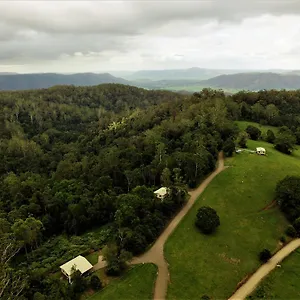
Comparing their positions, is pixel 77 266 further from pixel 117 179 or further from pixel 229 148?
pixel 229 148

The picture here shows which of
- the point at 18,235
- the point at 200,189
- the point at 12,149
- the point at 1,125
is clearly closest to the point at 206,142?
the point at 200,189

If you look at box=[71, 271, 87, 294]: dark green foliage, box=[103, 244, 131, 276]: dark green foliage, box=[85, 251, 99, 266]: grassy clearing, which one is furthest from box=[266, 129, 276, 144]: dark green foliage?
box=[71, 271, 87, 294]: dark green foliage

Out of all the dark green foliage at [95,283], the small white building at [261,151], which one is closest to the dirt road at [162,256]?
the dark green foliage at [95,283]

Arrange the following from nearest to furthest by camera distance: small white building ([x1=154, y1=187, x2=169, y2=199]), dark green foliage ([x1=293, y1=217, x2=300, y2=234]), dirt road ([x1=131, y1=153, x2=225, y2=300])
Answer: dirt road ([x1=131, y1=153, x2=225, y2=300]) < dark green foliage ([x1=293, y1=217, x2=300, y2=234]) < small white building ([x1=154, y1=187, x2=169, y2=199])

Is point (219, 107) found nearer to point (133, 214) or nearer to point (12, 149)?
point (133, 214)

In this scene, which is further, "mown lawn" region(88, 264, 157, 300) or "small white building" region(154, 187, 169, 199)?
"small white building" region(154, 187, 169, 199)

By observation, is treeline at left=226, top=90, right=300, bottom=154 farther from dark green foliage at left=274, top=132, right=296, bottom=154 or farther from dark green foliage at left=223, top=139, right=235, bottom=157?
dark green foliage at left=223, top=139, right=235, bottom=157

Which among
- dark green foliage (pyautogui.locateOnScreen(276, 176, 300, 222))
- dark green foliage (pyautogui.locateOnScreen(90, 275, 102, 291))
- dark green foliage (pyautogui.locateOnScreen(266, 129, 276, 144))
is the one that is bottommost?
dark green foliage (pyautogui.locateOnScreen(90, 275, 102, 291))

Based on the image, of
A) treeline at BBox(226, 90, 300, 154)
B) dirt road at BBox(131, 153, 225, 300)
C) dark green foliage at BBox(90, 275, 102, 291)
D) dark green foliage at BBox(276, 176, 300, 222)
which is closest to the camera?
dark green foliage at BBox(90, 275, 102, 291)
